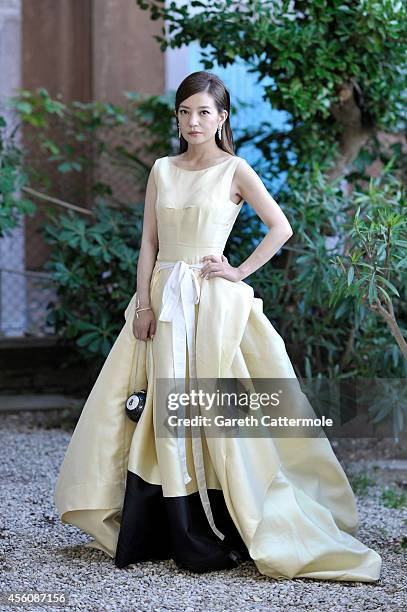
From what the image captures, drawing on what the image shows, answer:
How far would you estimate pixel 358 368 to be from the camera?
4.98 metres

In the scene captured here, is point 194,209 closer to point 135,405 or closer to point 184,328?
point 184,328

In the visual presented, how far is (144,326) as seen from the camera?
3.15m

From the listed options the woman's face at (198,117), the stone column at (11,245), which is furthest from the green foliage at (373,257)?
the stone column at (11,245)

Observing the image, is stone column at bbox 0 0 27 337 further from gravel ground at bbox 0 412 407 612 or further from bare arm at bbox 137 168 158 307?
bare arm at bbox 137 168 158 307

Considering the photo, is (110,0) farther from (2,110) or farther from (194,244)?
(194,244)

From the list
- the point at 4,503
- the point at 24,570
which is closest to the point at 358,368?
the point at 4,503

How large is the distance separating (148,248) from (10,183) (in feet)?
7.37

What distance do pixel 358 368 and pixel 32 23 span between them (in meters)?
3.45

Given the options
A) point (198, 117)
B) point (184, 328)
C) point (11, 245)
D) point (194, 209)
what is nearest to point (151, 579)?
point (184, 328)

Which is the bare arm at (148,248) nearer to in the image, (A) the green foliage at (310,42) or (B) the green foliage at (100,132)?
(A) the green foliage at (310,42)

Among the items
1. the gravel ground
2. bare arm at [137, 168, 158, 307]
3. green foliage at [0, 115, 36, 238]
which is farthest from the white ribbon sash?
green foliage at [0, 115, 36, 238]

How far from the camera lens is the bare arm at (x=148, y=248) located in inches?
126

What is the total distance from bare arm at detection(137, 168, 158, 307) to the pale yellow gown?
32 millimetres

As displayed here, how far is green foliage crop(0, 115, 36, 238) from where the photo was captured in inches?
207
